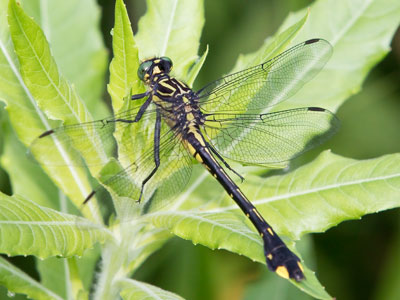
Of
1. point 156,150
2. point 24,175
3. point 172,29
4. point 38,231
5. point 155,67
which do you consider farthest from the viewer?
point 24,175

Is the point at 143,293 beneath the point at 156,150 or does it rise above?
beneath

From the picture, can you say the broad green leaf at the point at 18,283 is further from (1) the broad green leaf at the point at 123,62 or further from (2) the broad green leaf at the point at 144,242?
(1) the broad green leaf at the point at 123,62

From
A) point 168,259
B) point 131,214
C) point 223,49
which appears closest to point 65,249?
point 131,214

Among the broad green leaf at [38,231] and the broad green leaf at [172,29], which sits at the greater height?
the broad green leaf at [172,29]

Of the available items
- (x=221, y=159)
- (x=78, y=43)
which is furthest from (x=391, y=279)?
(x=78, y=43)

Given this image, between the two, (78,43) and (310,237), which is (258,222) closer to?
(310,237)

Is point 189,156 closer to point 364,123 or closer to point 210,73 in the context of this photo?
point 210,73

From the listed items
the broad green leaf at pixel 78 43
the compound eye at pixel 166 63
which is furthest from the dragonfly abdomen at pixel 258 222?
the broad green leaf at pixel 78 43
